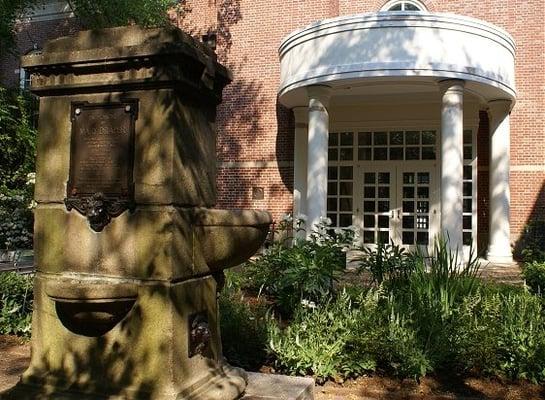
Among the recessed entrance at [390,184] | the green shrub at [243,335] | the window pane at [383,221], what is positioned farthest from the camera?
the window pane at [383,221]

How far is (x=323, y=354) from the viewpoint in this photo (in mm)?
4559

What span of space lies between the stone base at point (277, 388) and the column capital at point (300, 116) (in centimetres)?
1078

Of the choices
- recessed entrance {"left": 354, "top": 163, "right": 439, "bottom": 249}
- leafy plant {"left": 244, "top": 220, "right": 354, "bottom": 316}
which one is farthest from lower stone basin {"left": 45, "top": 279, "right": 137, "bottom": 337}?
recessed entrance {"left": 354, "top": 163, "right": 439, "bottom": 249}

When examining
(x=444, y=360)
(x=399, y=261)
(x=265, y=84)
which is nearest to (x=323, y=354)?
(x=444, y=360)

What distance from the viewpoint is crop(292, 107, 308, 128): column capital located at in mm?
14000

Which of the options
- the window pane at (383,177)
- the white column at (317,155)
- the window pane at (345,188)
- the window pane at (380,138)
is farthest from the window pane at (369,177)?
the white column at (317,155)

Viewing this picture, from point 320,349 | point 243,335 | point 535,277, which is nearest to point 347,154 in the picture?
point 535,277

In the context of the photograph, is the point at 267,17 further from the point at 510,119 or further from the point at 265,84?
the point at 510,119

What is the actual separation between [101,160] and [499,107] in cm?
A: 1149

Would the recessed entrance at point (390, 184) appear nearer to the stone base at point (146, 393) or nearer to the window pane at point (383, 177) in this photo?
the window pane at point (383, 177)

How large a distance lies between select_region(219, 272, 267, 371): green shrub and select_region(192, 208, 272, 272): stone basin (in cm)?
156

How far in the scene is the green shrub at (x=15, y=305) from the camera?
19.4ft

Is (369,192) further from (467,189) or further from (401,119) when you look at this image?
(467,189)

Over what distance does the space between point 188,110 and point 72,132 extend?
719 mm
